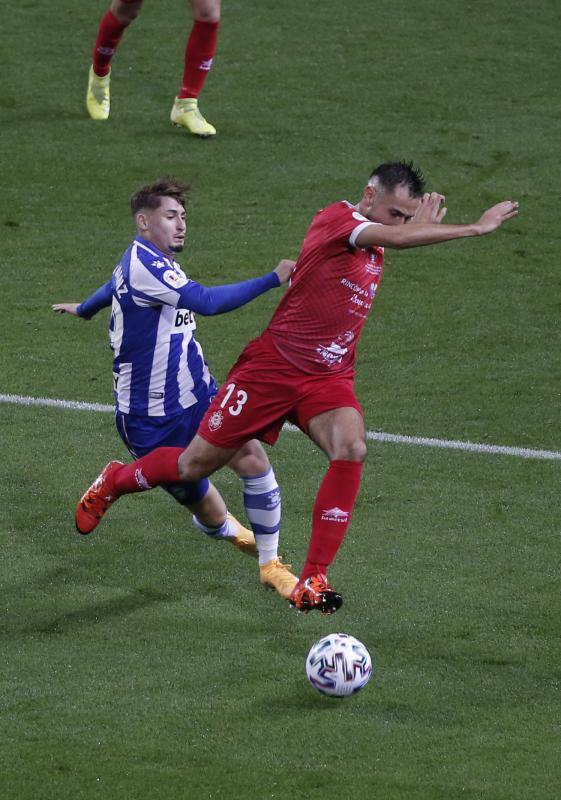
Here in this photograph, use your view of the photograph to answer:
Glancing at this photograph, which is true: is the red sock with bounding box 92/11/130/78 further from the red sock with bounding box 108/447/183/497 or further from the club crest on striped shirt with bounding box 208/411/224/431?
the club crest on striped shirt with bounding box 208/411/224/431

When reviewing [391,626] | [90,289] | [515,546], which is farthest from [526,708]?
[90,289]

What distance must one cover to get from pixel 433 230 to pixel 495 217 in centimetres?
27

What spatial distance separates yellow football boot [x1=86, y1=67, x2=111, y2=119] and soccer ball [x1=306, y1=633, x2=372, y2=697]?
27.9ft

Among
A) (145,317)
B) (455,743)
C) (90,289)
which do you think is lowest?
(90,289)

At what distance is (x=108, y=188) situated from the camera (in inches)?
512

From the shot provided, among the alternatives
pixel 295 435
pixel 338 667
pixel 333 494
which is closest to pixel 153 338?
pixel 333 494

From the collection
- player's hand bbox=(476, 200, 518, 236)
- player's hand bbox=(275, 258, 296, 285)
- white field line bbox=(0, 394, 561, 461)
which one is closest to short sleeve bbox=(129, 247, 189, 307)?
player's hand bbox=(275, 258, 296, 285)

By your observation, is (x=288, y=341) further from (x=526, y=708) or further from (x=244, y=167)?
(x=244, y=167)

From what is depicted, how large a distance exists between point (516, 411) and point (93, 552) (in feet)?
10.5

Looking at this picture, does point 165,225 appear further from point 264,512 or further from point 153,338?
point 264,512

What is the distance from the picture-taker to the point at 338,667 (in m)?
6.07

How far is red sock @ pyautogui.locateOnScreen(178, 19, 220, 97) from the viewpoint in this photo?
42.0 ft

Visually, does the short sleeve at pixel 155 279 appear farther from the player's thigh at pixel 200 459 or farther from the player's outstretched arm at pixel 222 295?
the player's thigh at pixel 200 459

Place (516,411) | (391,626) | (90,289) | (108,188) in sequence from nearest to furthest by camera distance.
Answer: (391,626)
(516,411)
(90,289)
(108,188)
